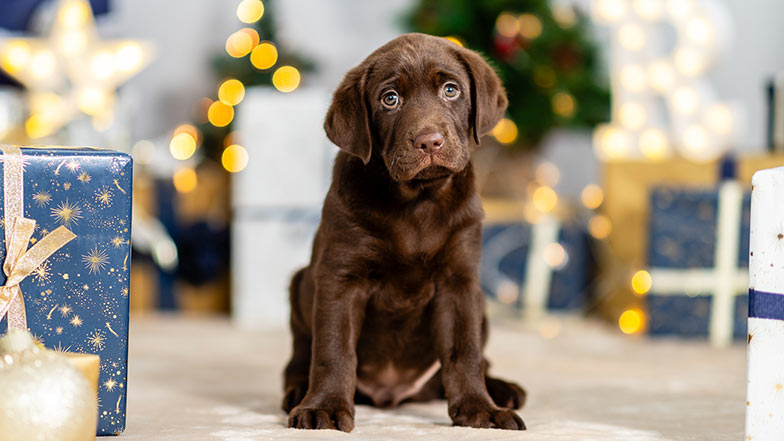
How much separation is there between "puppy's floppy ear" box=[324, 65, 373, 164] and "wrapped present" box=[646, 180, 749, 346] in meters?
1.91

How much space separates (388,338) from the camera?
1904 millimetres

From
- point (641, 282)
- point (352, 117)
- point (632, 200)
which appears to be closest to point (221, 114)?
point (632, 200)

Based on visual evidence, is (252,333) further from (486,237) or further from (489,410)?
(489,410)

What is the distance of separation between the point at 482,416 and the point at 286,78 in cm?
285

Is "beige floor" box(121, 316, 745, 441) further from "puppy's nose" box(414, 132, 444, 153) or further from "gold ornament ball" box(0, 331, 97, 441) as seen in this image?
"puppy's nose" box(414, 132, 444, 153)

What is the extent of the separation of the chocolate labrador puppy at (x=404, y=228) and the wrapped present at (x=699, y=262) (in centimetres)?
173

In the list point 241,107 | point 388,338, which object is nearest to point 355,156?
point 388,338

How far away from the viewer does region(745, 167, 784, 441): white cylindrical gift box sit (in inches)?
57.5

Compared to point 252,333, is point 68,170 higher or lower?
higher

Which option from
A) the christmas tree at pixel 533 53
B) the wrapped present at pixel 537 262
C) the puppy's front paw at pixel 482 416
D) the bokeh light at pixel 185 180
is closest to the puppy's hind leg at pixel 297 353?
the puppy's front paw at pixel 482 416

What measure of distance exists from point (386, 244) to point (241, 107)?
7.27 feet

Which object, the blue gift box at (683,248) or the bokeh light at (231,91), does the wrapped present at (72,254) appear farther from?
the bokeh light at (231,91)

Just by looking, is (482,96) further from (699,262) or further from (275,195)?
(275,195)

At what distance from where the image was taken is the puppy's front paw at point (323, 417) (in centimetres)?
166
